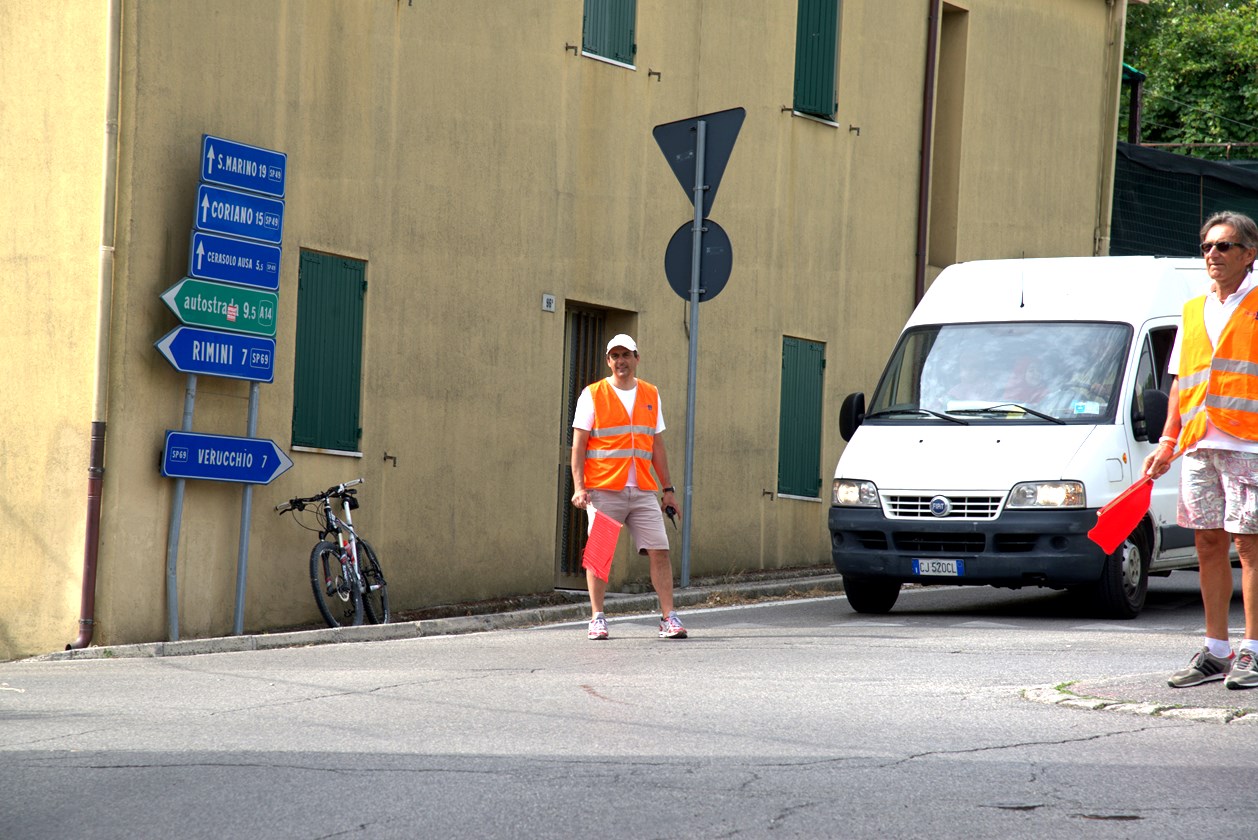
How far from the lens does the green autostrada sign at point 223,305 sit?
501 inches

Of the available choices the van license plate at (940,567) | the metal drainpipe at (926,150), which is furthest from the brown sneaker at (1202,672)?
the metal drainpipe at (926,150)

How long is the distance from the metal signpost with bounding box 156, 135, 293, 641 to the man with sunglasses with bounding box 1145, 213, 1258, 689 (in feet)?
22.0

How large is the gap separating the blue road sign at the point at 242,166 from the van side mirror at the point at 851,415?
4.30 m

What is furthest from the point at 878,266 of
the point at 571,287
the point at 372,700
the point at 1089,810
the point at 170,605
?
the point at 1089,810

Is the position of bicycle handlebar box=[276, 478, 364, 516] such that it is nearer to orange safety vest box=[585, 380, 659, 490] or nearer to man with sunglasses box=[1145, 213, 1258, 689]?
orange safety vest box=[585, 380, 659, 490]

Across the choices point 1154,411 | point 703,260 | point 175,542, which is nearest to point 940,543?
point 1154,411

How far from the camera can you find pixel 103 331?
41.2 ft

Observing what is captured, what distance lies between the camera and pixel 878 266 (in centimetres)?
2044

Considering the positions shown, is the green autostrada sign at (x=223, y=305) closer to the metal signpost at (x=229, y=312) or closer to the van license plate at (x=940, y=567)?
the metal signpost at (x=229, y=312)

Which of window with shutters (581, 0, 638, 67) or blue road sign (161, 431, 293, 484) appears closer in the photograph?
blue road sign (161, 431, 293, 484)

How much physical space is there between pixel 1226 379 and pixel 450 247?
7.80 metres

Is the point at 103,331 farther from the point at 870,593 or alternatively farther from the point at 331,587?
the point at 870,593

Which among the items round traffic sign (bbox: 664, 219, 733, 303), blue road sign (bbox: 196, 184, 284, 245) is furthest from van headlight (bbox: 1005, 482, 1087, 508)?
blue road sign (bbox: 196, 184, 284, 245)

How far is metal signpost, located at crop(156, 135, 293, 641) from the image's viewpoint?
1285 cm
